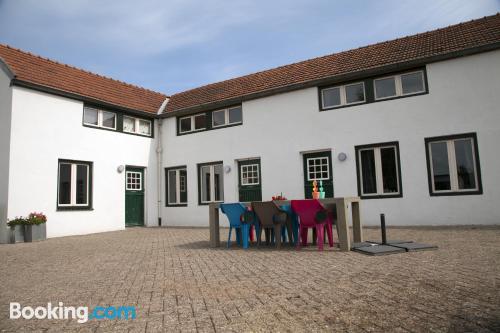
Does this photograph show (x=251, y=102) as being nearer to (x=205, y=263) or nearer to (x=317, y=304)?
(x=205, y=263)

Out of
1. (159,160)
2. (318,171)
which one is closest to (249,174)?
(318,171)

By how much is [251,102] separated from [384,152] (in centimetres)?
541

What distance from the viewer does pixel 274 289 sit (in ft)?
13.3

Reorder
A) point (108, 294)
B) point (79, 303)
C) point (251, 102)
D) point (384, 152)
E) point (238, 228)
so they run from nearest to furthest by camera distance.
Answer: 1. point (79, 303)
2. point (108, 294)
3. point (238, 228)
4. point (384, 152)
5. point (251, 102)

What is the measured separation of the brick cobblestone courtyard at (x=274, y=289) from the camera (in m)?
3.01

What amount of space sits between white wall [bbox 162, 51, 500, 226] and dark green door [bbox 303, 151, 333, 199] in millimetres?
252

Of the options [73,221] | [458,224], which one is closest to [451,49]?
[458,224]

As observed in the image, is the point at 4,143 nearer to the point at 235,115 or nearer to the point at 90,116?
the point at 90,116

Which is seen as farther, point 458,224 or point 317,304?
point 458,224

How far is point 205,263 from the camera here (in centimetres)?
598

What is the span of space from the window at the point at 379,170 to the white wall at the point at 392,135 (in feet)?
0.66

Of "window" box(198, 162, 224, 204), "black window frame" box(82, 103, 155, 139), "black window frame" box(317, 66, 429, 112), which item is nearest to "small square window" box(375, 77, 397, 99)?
"black window frame" box(317, 66, 429, 112)

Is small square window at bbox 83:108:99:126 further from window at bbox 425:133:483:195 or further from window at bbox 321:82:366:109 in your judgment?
window at bbox 425:133:483:195

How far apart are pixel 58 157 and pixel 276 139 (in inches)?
298
